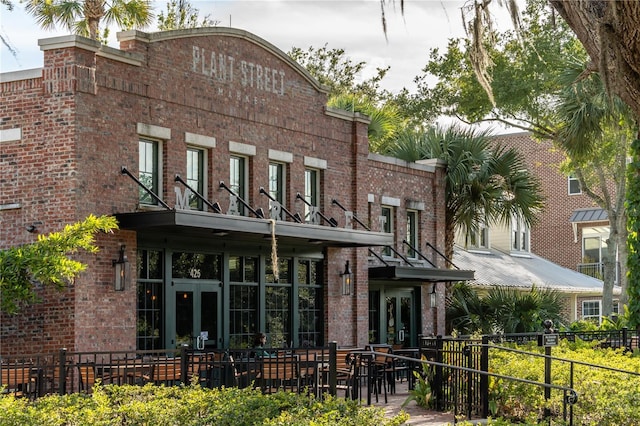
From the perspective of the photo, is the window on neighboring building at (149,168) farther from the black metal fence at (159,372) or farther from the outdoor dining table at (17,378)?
the outdoor dining table at (17,378)

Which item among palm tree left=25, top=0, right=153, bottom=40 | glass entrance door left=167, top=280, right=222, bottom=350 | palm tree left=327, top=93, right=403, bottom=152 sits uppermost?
palm tree left=25, top=0, right=153, bottom=40

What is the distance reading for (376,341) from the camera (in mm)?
28391

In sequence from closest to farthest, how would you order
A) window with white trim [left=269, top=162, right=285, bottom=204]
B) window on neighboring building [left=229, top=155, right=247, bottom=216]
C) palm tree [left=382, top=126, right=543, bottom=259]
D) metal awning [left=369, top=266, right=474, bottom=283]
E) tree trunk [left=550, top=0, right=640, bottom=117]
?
1. tree trunk [left=550, top=0, right=640, bottom=117]
2. window on neighboring building [left=229, top=155, right=247, bottom=216]
3. window with white trim [left=269, top=162, right=285, bottom=204]
4. metal awning [left=369, top=266, right=474, bottom=283]
5. palm tree [left=382, top=126, right=543, bottom=259]

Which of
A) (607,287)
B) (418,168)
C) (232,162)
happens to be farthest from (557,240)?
(232,162)

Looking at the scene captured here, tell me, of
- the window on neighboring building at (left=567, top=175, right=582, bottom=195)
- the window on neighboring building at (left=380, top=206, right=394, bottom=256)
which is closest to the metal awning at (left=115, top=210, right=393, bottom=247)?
the window on neighboring building at (left=380, top=206, right=394, bottom=256)

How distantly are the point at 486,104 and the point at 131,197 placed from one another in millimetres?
19670

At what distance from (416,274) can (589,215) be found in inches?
841

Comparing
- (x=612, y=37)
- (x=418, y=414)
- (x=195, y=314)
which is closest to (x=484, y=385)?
(x=418, y=414)

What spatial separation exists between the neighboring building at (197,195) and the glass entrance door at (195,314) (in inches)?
1.4

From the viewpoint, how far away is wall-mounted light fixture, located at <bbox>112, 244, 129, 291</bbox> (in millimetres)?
19672

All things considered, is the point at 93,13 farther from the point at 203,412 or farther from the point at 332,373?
the point at 203,412

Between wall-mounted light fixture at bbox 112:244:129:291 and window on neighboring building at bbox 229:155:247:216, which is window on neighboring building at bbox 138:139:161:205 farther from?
window on neighboring building at bbox 229:155:247:216

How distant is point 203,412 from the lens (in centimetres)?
1106

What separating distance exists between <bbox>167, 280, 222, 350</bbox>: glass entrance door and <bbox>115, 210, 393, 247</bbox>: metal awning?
3.53 ft
